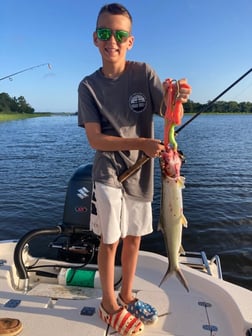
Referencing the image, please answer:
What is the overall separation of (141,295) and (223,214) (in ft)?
22.8

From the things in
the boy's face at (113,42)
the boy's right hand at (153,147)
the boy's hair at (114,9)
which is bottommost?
the boy's right hand at (153,147)

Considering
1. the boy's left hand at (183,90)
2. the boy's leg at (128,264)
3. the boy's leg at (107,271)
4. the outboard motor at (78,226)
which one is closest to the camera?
the boy's left hand at (183,90)

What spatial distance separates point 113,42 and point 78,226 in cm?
269

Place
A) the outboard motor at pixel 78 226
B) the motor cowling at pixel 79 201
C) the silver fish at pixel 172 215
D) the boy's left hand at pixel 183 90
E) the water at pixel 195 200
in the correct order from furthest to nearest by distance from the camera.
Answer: the water at pixel 195 200
the motor cowling at pixel 79 201
the outboard motor at pixel 78 226
the silver fish at pixel 172 215
the boy's left hand at pixel 183 90

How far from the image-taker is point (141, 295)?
3.41 metres

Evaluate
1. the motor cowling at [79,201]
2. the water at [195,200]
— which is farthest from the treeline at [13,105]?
the motor cowling at [79,201]

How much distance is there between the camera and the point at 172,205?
273 cm

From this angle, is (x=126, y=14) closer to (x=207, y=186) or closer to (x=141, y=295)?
(x=141, y=295)

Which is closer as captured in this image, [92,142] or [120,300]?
[92,142]

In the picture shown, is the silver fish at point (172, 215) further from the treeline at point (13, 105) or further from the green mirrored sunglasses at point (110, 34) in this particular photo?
the treeline at point (13, 105)

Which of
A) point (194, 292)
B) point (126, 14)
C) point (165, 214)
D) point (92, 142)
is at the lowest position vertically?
point (194, 292)

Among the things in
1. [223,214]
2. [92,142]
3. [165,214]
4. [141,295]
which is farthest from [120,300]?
[223,214]

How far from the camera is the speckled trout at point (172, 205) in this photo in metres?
2.57

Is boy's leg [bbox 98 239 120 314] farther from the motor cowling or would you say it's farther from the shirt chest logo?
the motor cowling
